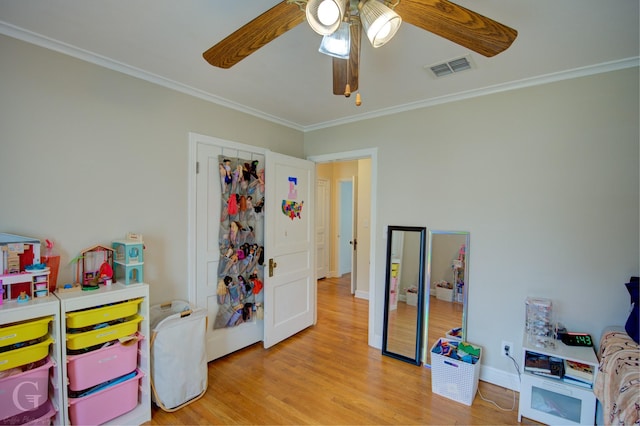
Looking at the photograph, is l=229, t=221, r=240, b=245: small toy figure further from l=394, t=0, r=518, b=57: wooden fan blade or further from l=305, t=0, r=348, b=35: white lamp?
l=394, t=0, r=518, b=57: wooden fan blade

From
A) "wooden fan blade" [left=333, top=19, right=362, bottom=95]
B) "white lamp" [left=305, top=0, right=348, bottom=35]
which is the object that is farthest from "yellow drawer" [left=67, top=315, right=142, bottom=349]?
"white lamp" [left=305, top=0, right=348, bottom=35]

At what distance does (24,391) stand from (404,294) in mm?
2777

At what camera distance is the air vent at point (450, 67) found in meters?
2.01

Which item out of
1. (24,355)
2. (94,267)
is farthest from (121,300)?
(24,355)

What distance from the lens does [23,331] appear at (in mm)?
1537

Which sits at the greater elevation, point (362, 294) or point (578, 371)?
point (578, 371)

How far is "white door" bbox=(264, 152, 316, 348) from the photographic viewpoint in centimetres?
302

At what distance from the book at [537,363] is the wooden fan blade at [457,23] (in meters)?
2.09

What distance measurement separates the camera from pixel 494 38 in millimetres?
1104

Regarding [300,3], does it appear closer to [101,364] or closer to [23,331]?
[23,331]

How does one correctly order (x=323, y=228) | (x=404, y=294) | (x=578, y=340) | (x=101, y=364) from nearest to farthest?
(x=101, y=364)
(x=578, y=340)
(x=404, y=294)
(x=323, y=228)

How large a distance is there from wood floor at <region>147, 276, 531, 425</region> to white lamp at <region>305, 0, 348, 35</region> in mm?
2293

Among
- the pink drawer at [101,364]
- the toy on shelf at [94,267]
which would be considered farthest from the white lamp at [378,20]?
the pink drawer at [101,364]

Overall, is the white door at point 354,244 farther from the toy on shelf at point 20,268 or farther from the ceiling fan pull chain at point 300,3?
the ceiling fan pull chain at point 300,3
